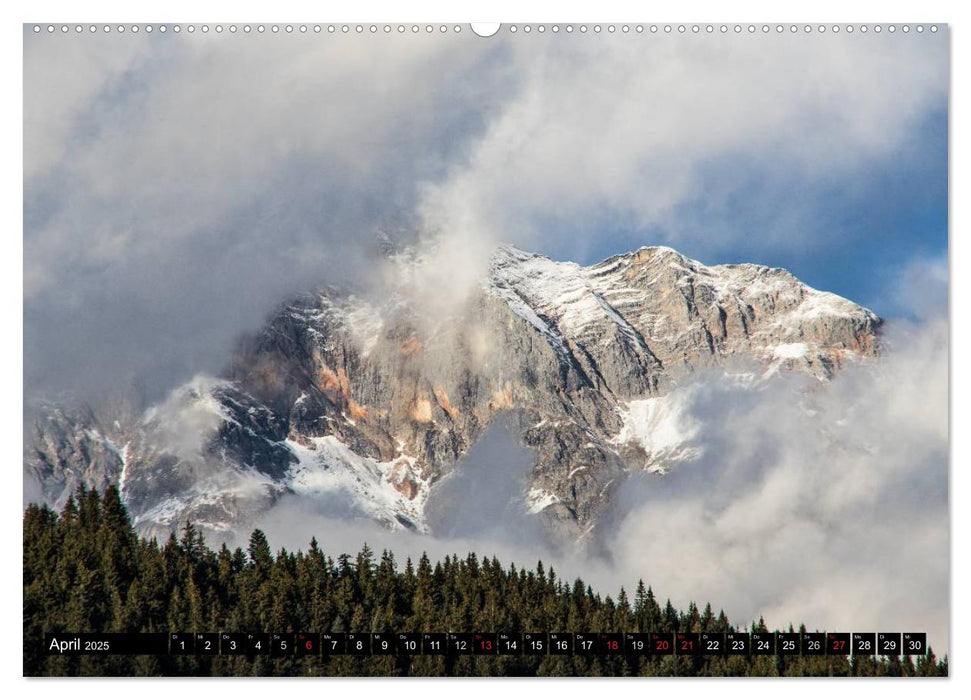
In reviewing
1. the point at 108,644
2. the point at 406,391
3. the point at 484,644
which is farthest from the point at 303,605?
the point at 406,391

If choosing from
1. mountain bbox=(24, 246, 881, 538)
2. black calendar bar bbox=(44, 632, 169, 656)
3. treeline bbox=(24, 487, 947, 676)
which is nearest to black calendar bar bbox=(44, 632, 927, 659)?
black calendar bar bbox=(44, 632, 169, 656)

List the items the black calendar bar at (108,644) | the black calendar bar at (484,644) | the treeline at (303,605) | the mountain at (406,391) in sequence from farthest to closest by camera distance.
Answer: the mountain at (406,391), the black calendar bar at (484,644), the black calendar bar at (108,644), the treeline at (303,605)

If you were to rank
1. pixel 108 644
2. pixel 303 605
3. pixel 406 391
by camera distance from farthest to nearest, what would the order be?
pixel 406 391 → pixel 303 605 → pixel 108 644

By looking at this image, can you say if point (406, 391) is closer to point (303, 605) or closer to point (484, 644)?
point (303, 605)

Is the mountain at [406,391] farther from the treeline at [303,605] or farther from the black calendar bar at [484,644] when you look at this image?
the black calendar bar at [484,644]

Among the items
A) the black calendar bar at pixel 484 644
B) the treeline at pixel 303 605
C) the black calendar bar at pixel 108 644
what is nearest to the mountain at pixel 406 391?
the treeline at pixel 303 605

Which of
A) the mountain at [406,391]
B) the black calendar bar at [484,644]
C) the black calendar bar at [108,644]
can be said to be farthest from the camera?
the mountain at [406,391]

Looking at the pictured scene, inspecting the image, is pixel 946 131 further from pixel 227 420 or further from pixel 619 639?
pixel 227 420
